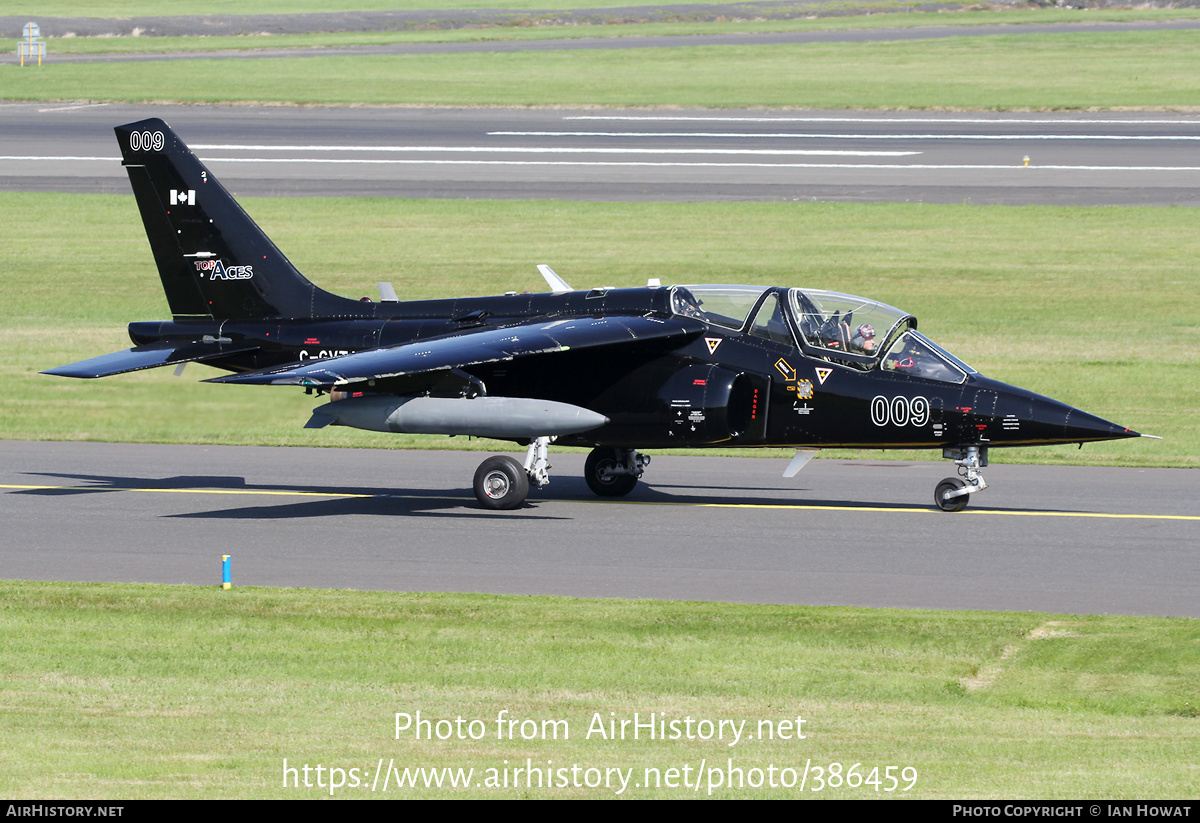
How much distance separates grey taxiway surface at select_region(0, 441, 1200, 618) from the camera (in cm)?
1574

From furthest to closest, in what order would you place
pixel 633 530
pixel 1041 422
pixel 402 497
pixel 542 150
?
pixel 542 150 → pixel 402 497 → pixel 633 530 → pixel 1041 422

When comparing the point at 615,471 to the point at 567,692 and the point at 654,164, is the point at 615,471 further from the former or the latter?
the point at 654,164

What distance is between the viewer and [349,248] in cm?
4047

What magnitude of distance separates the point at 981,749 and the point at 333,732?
431 cm

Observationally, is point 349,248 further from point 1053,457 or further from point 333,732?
point 333,732

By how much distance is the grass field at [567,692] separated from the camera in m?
9.59

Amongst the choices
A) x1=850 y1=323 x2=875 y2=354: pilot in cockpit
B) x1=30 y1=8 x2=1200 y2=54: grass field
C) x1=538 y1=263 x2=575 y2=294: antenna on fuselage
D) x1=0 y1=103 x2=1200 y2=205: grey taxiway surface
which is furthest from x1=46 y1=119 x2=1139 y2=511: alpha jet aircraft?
x1=30 y1=8 x2=1200 y2=54: grass field

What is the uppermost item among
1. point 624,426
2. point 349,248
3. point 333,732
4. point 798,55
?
point 798,55

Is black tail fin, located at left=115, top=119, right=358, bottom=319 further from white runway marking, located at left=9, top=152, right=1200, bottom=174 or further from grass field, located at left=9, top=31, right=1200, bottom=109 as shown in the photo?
grass field, located at left=9, top=31, right=1200, bottom=109

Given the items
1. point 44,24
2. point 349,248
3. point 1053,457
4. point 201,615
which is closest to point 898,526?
point 1053,457

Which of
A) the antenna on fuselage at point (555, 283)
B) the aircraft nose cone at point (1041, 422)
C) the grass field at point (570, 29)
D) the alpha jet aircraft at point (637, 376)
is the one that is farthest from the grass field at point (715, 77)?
the aircraft nose cone at point (1041, 422)

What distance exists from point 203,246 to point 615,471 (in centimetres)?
664

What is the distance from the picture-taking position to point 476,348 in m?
18.9

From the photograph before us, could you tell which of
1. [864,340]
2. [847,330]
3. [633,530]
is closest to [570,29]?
[847,330]
